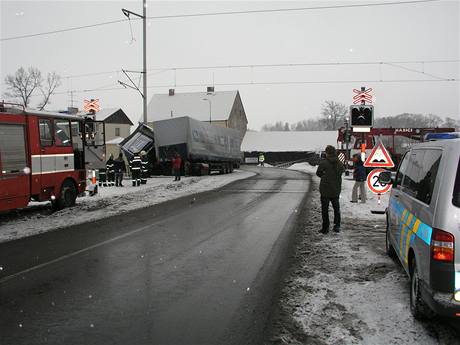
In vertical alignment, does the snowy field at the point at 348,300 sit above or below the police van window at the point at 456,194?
below

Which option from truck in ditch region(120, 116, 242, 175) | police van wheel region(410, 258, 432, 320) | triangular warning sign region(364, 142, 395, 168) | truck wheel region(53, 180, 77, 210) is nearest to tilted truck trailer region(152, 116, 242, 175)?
truck in ditch region(120, 116, 242, 175)

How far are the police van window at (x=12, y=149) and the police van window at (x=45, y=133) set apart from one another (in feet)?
2.47

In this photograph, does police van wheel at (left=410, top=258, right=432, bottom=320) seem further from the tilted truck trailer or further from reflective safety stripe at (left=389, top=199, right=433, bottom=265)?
the tilted truck trailer

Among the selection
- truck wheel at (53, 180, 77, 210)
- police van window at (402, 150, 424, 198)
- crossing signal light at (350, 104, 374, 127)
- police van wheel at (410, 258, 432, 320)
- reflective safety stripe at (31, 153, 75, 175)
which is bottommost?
truck wheel at (53, 180, 77, 210)

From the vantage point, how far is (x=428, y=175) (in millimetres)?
4590

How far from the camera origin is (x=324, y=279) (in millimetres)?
6074

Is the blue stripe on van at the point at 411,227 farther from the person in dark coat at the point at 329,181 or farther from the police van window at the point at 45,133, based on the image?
the police van window at the point at 45,133

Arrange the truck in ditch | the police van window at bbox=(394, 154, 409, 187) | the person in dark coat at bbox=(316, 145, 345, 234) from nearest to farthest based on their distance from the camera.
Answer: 1. the police van window at bbox=(394, 154, 409, 187)
2. the person in dark coat at bbox=(316, 145, 345, 234)
3. the truck in ditch

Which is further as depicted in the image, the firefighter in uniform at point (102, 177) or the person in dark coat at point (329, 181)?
the firefighter in uniform at point (102, 177)

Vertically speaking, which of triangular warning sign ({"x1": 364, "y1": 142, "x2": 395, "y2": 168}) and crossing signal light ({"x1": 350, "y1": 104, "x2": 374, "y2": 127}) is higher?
crossing signal light ({"x1": 350, "y1": 104, "x2": 374, "y2": 127})

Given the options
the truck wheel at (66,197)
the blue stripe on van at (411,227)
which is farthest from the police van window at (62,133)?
the blue stripe on van at (411,227)

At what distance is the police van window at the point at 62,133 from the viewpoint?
13023 mm

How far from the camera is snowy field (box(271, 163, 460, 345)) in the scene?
4238 mm

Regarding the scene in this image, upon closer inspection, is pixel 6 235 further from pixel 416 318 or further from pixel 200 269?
pixel 416 318
